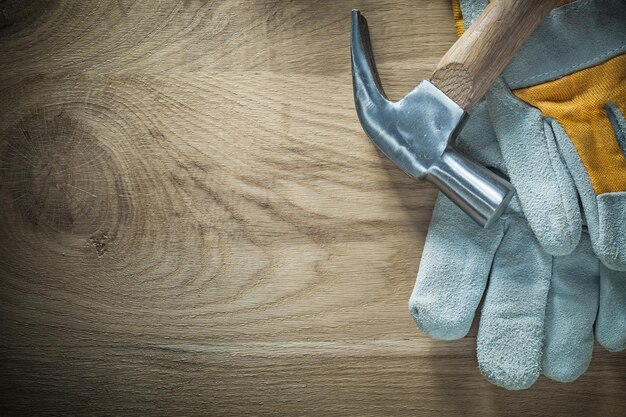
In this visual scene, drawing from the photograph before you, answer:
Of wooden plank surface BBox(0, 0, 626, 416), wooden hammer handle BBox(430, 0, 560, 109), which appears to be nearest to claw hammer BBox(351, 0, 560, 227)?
wooden hammer handle BBox(430, 0, 560, 109)

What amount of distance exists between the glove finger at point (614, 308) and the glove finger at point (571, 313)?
0.01 meters

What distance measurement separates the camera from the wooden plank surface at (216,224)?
0.71 meters

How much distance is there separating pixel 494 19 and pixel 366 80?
0.16 metres

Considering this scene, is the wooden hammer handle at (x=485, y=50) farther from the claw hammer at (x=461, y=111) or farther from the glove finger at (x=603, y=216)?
the glove finger at (x=603, y=216)

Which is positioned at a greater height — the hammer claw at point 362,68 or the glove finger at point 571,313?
the hammer claw at point 362,68

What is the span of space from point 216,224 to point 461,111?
0.35 meters

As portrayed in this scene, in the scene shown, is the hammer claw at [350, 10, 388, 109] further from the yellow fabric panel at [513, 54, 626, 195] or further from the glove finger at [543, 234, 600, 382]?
the glove finger at [543, 234, 600, 382]

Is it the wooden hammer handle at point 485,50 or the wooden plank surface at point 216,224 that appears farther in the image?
the wooden plank surface at point 216,224

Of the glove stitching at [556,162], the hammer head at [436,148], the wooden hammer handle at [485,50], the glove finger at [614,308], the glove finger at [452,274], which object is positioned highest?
the wooden hammer handle at [485,50]

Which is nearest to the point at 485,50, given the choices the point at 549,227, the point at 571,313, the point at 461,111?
the point at 461,111

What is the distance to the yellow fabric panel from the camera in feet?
1.99

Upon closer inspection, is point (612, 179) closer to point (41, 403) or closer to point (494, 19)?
point (494, 19)

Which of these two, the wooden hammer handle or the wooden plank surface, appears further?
the wooden plank surface

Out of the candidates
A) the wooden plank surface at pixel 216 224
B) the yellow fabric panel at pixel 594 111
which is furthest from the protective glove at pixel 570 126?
the wooden plank surface at pixel 216 224
